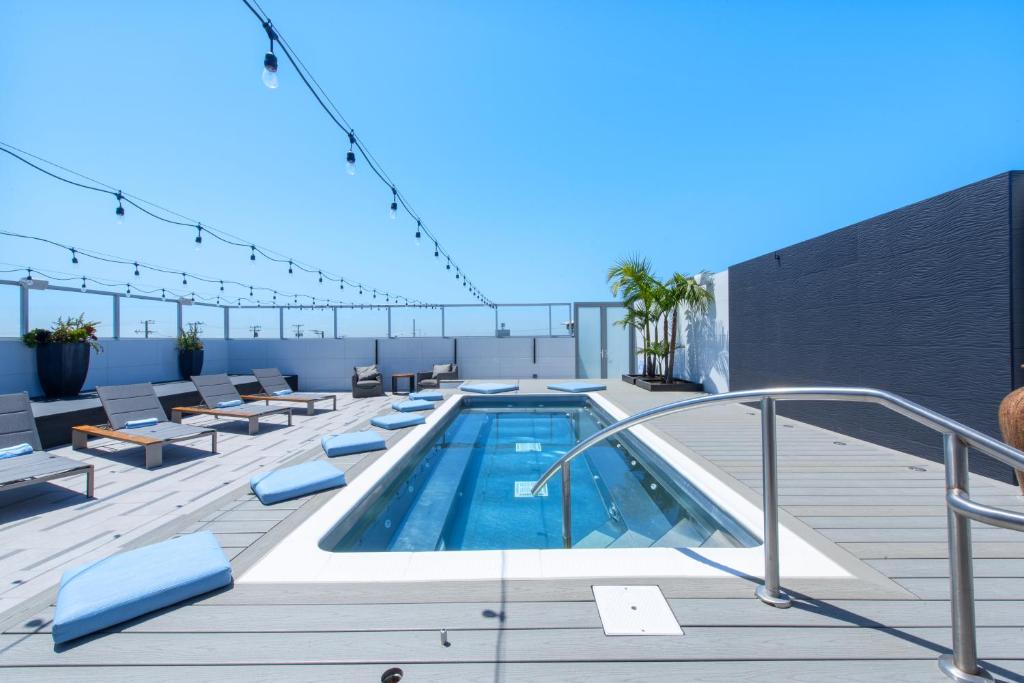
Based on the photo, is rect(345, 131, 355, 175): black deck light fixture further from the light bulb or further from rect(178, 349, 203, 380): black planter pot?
rect(178, 349, 203, 380): black planter pot

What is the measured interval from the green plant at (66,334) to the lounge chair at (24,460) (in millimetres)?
2616

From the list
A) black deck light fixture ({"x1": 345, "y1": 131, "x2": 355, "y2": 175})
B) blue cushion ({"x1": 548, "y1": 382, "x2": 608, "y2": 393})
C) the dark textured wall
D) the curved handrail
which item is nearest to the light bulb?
black deck light fixture ({"x1": 345, "y1": 131, "x2": 355, "y2": 175})

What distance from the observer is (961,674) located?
1.01 m

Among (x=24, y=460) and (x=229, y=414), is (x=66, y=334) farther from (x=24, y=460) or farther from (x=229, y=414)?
(x=24, y=460)

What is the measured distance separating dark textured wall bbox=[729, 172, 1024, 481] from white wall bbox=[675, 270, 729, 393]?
50.6 inches

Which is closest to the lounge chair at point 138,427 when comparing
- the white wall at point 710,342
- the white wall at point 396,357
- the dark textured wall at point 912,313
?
the white wall at point 396,357

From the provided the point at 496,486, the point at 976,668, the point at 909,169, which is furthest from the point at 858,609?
the point at 909,169

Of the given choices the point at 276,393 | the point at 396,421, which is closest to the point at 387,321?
the point at 276,393

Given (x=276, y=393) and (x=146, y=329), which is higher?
(x=146, y=329)

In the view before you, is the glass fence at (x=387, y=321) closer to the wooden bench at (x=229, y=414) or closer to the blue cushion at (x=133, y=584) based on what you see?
the wooden bench at (x=229, y=414)

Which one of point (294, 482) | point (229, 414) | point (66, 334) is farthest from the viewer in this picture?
point (66, 334)

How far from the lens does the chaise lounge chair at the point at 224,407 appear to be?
17.5 feet

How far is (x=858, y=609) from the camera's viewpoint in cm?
133

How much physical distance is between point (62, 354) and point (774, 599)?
27.0 ft
